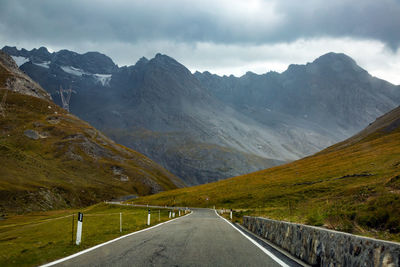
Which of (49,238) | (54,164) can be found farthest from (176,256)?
(54,164)

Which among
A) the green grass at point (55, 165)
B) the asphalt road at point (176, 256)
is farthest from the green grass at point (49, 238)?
the green grass at point (55, 165)

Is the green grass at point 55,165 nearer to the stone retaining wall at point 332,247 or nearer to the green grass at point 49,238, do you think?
the green grass at point 49,238

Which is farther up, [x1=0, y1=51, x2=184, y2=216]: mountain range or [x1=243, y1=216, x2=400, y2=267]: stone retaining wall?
[x1=0, y1=51, x2=184, y2=216]: mountain range

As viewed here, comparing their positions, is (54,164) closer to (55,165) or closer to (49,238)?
(55,165)

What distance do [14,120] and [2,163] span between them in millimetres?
67227

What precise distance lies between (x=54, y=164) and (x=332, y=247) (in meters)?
147

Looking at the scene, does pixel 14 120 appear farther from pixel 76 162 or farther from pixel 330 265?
pixel 330 265

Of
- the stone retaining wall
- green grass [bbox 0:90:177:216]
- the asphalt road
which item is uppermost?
green grass [bbox 0:90:177:216]

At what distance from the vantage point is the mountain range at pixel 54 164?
306 ft

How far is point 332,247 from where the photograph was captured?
7.02 m

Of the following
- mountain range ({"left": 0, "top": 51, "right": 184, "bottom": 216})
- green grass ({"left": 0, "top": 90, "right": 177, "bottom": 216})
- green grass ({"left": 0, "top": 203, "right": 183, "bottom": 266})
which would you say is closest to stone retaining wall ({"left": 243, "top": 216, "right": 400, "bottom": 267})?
green grass ({"left": 0, "top": 203, "right": 183, "bottom": 266})

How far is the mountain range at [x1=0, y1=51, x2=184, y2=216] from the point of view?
93188 millimetres

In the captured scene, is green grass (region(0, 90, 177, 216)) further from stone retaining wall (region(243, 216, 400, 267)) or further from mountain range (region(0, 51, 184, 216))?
stone retaining wall (region(243, 216, 400, 267))

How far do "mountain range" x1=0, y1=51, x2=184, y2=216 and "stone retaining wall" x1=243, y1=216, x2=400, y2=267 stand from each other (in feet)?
264
